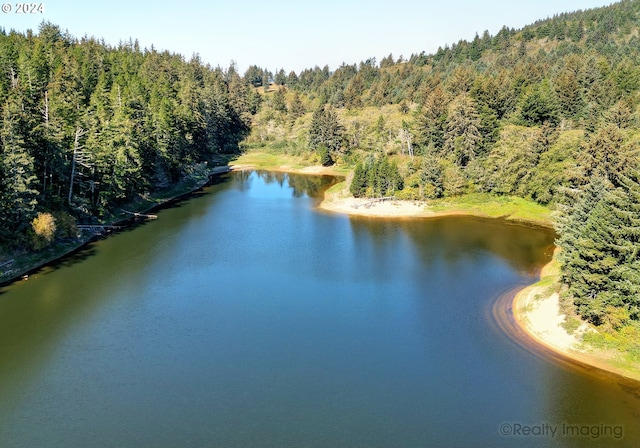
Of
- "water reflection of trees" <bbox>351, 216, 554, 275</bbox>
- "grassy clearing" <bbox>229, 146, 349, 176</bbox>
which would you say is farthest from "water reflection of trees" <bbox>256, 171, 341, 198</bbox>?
"water reflection of trees" <bbox>351, 216, 554, 275</bbox>

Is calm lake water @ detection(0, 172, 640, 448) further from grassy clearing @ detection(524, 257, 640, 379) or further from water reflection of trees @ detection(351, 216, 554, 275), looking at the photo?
grassy clearing @ detection(524, 257, 640, 379)

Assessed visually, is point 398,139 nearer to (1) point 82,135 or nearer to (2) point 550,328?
(1) point 82,135

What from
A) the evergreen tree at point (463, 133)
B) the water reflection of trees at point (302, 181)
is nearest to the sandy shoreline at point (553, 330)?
the evergreen tree at point (463, 133)

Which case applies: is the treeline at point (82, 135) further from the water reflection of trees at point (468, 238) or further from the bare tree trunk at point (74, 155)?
the water reflection of trees at point (468, 238)

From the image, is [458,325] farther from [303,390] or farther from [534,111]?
[534,111]

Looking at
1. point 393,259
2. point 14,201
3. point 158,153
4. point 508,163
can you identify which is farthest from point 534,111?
point 14,201

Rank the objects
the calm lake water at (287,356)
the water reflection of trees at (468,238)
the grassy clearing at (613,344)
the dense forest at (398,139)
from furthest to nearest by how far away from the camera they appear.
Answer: the water reflection of trees at (468,238) → the dense forest at (398,139) → the grassy clearing at (613,344) → the calm lake water at (287,356)

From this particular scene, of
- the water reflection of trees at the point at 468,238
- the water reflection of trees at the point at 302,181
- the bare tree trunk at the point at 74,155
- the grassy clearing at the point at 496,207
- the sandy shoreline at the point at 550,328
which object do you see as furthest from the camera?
the water reflection of trees at the point at 302,181
